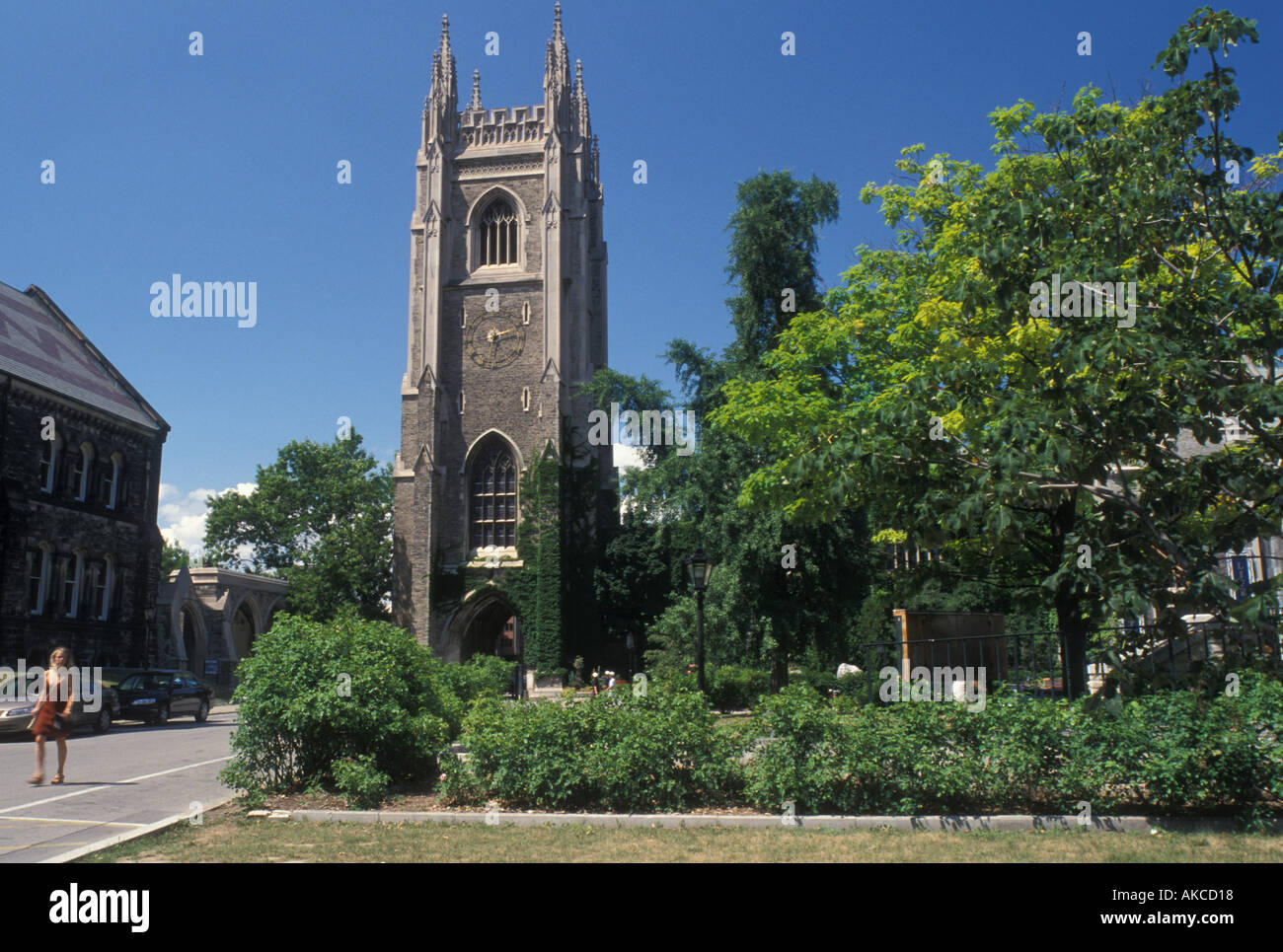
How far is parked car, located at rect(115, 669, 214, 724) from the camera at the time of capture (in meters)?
24.5

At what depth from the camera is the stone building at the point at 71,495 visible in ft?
98.5

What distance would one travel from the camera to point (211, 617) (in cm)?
4694

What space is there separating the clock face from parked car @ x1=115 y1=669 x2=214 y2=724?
2043 centimetres

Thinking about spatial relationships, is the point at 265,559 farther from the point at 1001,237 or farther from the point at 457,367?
the point at 1001,237

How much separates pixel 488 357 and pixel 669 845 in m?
38.0

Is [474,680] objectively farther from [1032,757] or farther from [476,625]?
[476,625]

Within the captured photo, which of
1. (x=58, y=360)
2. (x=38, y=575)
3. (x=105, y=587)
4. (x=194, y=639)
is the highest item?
(x=58, y=360)

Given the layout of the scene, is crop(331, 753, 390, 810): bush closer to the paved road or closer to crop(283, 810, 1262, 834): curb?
crop(283, 810, 1262, 834): curb

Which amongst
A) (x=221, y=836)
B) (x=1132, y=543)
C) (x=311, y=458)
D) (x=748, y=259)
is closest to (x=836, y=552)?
(x=748, y=259)

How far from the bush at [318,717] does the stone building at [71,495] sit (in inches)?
955

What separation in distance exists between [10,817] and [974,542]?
44.6ft

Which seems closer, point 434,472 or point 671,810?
point 671,810

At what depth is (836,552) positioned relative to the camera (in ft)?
87.7

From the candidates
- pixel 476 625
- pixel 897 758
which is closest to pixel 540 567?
pixel 476 625
